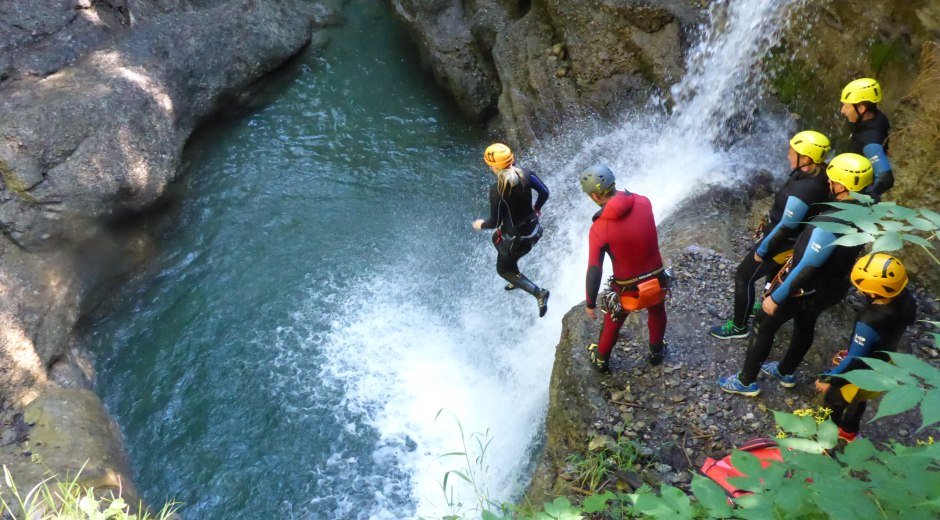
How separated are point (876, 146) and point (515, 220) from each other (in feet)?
9.39

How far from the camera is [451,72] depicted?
1029 cm

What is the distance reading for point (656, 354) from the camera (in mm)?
4852

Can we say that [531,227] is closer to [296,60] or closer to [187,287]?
[187,287]

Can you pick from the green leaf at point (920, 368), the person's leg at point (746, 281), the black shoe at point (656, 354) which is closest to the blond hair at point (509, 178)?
the black shoe at point (656, 354)

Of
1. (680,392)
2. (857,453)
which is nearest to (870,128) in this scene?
(680,392)

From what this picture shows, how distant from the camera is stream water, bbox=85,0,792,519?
237 inches

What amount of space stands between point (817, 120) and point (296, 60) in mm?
8567

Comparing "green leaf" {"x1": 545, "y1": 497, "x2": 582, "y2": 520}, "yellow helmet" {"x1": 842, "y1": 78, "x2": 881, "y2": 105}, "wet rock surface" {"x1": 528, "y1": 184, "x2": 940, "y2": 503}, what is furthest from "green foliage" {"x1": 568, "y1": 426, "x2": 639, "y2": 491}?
"yellow helmet" {"x1": 842, "y1": 78, "x2": 881, "y2": 105}

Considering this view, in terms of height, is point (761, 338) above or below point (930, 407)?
below

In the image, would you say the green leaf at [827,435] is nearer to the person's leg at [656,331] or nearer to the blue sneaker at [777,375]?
the person's leg at [656,331]

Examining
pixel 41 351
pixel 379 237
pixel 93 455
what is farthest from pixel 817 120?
pixel 41 351

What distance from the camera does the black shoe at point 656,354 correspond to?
4.82m

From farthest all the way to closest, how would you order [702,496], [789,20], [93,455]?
[789,20], [93,455], [702,496]

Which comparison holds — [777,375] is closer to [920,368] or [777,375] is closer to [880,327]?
[880,327]
